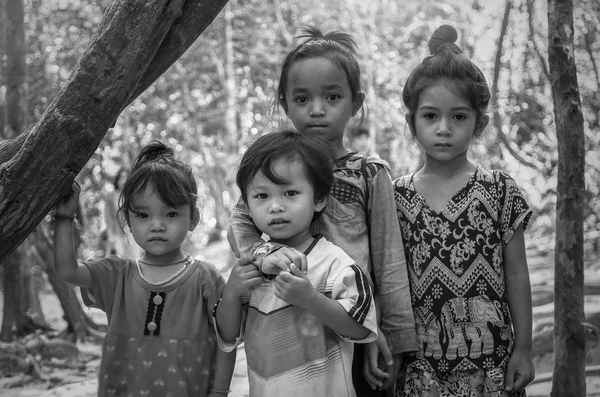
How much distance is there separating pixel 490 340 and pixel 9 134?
367cm

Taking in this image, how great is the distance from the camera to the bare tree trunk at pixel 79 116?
5.39ft

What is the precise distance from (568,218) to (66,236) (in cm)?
183

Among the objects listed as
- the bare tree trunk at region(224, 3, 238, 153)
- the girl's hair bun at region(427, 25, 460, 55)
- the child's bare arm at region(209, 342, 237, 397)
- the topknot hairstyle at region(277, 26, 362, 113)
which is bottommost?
the child's bare arm at region(209, 342, 237, 397)

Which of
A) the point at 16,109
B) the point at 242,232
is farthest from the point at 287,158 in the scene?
the point at 16,109

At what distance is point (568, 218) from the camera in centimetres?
248

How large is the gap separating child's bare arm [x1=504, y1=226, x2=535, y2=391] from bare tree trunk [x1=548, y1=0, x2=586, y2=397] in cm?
68

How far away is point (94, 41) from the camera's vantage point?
170cm

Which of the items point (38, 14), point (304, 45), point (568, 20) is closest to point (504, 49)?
point (568, 20)

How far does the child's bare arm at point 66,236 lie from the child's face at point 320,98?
686 millimetres

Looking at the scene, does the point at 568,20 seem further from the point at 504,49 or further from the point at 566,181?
the point at 504,49

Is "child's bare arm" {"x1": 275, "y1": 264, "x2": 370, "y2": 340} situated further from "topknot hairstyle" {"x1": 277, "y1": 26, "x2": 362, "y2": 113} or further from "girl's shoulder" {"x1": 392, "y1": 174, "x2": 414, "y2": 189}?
"topknot hairstyle" {"x1": 277, "y1": 26, "x2": 362, "y2": 113}

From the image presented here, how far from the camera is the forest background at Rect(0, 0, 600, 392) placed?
522 centimetres

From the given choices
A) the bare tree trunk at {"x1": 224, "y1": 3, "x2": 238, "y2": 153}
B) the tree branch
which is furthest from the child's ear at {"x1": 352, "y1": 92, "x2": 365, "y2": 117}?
the bare tree trunk at {"x1": 224, "y1": 3, "x2": 238, "y2": 153}

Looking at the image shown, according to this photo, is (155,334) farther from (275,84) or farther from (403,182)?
(275,84)
